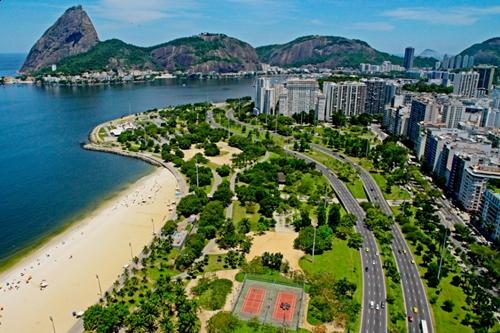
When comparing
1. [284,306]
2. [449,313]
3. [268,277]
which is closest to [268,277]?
[268,277]

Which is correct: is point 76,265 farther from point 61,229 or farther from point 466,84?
point 466,84

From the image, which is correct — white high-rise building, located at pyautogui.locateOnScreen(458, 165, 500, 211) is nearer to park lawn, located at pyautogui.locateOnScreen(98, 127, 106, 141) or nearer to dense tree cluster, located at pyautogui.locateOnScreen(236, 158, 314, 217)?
dense tree cluster, located at pyautogui.locateOnScreen(236, 158, 314, 217)

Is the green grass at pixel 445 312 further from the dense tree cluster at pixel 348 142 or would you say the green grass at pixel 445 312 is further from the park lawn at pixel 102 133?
the park lawn at pixel 102 133

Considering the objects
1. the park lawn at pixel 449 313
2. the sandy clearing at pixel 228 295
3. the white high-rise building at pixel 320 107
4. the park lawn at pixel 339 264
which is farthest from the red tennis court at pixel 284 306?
the white high-rise building at pixel 320 107

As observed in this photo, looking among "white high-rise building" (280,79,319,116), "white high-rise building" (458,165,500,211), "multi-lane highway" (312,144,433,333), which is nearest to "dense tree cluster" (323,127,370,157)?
"white high-rise building" (280,79,319,116)

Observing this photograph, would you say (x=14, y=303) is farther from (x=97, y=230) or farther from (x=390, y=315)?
(x=390, y=315)

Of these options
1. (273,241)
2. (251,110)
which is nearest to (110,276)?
(273,241)
